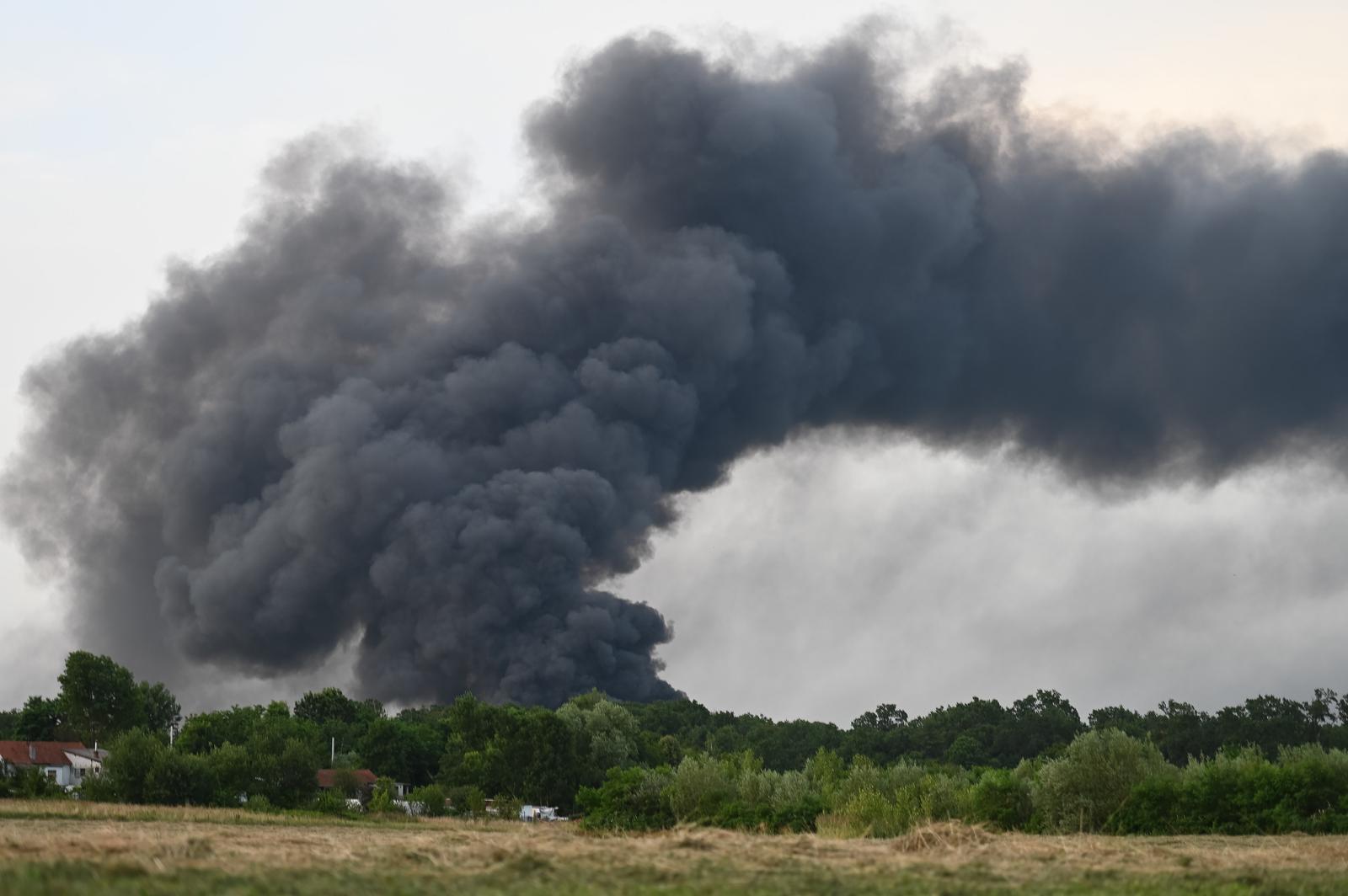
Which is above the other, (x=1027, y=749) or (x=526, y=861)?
(x=1027, y=749)

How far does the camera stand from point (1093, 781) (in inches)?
1850

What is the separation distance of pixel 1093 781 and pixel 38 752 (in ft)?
318

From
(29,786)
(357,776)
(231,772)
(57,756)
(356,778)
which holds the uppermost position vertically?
(57,756)

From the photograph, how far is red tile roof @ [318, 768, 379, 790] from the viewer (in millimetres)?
98675

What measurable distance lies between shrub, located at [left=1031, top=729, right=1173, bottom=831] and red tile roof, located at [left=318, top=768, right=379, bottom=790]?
60.0 metres

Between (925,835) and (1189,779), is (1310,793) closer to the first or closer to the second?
(1189,779)

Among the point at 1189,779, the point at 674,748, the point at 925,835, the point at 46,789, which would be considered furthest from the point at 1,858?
the point at 674,748

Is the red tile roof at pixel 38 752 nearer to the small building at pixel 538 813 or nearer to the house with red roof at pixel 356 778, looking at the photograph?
the house with red roof at pixel 356 778

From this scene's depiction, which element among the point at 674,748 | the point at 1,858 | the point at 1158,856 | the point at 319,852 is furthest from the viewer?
the point at 674,748

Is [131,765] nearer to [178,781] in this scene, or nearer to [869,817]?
[178,781]

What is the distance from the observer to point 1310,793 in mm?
42844

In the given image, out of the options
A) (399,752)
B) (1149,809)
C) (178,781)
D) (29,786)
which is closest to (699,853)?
(1149,809)

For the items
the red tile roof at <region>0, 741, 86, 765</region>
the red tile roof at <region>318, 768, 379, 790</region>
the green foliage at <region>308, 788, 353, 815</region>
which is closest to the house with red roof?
the red tile roof at <region>318, 768, 379, 790</region>

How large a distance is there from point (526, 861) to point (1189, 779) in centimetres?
2971
